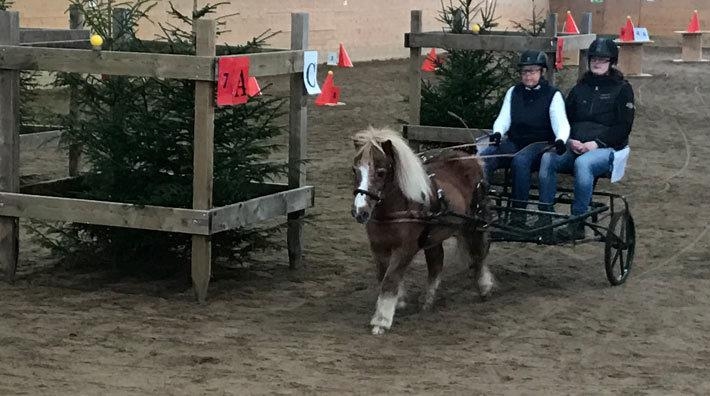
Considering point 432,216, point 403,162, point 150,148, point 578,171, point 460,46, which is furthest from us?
point 460,46

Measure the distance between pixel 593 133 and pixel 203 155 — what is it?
9.28ft

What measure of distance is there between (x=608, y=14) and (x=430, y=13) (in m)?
9.66

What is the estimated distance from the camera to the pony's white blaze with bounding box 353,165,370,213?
22.7 feet

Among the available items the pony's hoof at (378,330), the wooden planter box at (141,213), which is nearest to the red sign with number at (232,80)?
the wooden planter box at (141,213)

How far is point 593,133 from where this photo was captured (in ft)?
28.7

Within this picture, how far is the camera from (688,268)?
30.0 feet

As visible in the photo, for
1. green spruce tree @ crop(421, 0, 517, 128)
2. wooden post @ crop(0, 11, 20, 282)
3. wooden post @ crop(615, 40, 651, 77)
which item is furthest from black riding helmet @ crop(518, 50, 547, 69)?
wooden post @ crop(615, 40, 651, 77)

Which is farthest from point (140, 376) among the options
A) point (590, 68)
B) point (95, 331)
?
point (590, 68)

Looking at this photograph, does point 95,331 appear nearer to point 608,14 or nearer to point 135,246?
point 135,246

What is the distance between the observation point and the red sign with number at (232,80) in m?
7.49

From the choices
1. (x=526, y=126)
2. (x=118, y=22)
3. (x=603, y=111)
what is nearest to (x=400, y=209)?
(x=526, y=126)

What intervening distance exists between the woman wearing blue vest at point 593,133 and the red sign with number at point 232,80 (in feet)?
7.11

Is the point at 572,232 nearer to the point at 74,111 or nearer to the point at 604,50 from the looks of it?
the point at 604,50

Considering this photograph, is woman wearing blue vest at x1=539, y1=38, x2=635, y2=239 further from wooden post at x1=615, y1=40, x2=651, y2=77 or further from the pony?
wooden post at x1=615, y1=40, x2=651, y2=77
